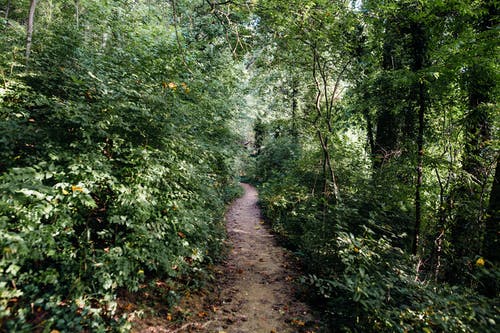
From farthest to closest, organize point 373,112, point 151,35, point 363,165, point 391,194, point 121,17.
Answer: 1. point 121,17
2. point 373,112
3. point 363,165
4. point 151,35
5. point 391,194

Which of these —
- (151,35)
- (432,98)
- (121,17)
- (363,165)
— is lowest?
(363,165)

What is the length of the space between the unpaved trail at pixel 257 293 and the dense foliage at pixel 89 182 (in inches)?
29.1

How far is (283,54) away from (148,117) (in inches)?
191

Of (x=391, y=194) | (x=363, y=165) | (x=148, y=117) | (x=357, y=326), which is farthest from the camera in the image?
(x=363, y=165)

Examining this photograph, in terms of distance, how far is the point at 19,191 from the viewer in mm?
2176

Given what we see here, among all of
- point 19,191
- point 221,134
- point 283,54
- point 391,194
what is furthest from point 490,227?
point 221,134

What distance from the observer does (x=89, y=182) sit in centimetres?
279

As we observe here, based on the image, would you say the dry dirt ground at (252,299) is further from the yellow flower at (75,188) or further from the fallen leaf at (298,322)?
the yellow flower at (75,188)

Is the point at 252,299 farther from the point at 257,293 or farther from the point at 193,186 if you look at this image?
the point at 193,186

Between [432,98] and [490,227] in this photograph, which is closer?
[490,227]

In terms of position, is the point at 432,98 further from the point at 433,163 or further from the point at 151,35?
the point at 151,35

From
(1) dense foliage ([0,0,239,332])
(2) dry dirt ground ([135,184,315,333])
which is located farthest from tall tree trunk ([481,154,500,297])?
(1) dense foliage ([0,0,239,332])

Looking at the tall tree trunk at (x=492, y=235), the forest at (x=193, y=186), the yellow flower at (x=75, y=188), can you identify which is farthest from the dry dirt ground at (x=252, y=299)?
the tall tree trunk at (x=492, y=235)

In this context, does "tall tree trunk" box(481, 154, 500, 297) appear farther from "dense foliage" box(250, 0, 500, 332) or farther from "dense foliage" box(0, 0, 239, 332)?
"dense foliage" box(0, 0, 239, 332)
